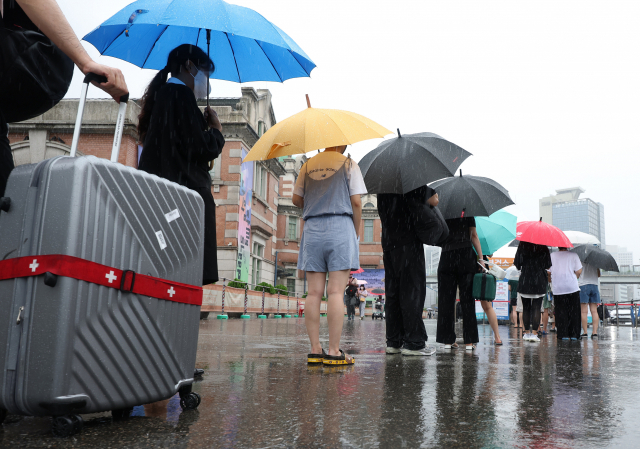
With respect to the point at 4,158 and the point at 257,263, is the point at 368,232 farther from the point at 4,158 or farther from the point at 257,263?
the point at 4,158

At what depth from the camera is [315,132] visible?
4.25 metres

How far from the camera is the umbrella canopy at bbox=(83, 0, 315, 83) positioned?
3.28 m

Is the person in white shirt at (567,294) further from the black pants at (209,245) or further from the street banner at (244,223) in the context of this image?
the street banner at (244,223)

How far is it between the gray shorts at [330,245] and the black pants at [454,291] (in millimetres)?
2340

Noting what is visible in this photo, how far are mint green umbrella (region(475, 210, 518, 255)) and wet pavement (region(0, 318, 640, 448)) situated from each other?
3.54 metres

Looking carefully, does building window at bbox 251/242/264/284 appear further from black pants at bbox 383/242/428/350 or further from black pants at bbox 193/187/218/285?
black pants at bbox 193/187/218/285

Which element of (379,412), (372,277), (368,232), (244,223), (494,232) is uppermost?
(368,232)

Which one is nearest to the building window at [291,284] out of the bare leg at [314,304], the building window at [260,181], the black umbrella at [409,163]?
the building window at [260,181]

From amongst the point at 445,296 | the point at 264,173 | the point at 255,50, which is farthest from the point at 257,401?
the point at 264,173

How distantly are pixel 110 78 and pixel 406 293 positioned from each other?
3830 millimetres

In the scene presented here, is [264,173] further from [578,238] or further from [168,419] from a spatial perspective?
[168,419]

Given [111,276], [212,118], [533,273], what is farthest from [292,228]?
[111,276]

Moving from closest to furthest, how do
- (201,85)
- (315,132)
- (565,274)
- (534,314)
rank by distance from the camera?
(201,85), (315,132), (534,314), (565,274)

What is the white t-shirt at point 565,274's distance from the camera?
9133 mm
